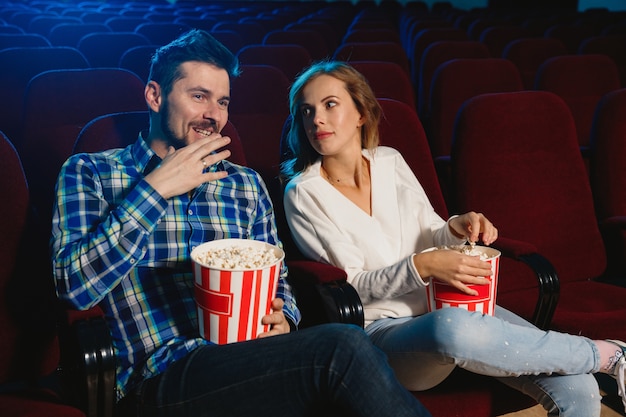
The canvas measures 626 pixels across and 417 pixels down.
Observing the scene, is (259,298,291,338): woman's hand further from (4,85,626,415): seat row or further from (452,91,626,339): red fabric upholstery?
(452,91,626,339): red fabric upholstery

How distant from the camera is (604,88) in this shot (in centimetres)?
277

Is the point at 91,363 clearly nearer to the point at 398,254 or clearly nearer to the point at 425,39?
the point at 398,254

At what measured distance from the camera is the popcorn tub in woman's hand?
3.23 ft

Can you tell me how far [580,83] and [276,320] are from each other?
2.09 meters

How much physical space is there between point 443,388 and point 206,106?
25.3 inches

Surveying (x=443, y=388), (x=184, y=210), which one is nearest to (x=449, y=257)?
(x=443, y=388)

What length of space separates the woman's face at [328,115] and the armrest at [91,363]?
59cm

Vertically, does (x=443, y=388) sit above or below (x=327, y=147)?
below

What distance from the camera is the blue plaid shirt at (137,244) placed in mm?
1089

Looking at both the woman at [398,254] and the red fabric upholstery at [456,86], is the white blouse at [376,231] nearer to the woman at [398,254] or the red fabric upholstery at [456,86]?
the woman at [398,254]

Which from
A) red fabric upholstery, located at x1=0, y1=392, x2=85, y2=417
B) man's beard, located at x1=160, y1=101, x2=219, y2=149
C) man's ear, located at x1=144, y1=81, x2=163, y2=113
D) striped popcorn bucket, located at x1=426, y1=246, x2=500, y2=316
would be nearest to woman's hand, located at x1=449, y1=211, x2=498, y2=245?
striped popcorn bucket, located at x1=426, y1=246, x2=500, y2=316

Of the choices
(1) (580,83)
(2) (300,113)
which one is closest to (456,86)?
(1) (580,83)

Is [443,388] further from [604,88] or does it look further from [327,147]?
[604,88]

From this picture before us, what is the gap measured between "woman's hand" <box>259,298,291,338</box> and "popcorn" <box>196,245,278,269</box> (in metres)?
0.08
